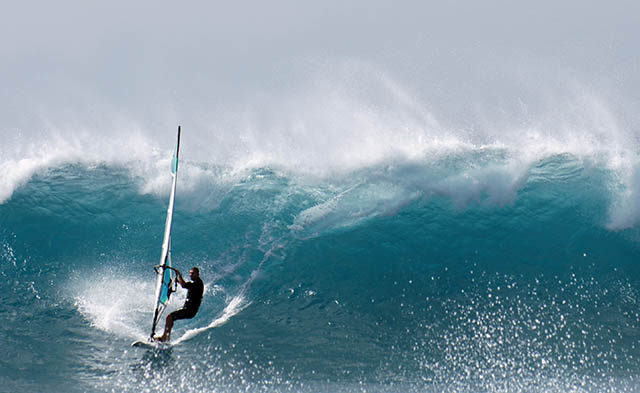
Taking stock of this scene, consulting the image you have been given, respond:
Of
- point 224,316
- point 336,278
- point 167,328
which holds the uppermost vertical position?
point 336,278

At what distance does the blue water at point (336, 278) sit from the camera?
745cm

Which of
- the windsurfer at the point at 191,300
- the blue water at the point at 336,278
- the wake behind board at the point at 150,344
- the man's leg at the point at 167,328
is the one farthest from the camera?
the windsurfer at the point at 191,300

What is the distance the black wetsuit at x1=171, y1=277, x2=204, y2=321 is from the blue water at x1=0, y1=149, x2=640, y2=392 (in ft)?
0.98

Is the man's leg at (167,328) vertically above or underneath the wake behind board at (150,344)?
above

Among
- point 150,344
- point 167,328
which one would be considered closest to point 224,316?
point 167,328

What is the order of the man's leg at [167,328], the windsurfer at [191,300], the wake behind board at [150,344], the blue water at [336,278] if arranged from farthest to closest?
the windsurfer at [191,300] < the man's leg at [167,328] < the wake behind board at [150,344] < the blue water at [336,278]

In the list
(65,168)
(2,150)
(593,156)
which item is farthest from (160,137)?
(593,156)

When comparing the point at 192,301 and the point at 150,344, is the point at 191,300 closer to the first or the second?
the point at 192,301

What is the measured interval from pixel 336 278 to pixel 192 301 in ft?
8.37

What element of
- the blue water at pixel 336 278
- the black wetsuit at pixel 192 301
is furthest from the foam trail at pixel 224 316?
the black wetsuit at pixel 192 301

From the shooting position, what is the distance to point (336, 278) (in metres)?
9.90

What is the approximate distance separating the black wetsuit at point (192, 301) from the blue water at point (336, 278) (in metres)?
0.30

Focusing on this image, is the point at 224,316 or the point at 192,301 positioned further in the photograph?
the point at 224,316

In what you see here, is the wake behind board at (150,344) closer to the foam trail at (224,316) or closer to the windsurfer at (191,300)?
the foam trail at (224,316)
